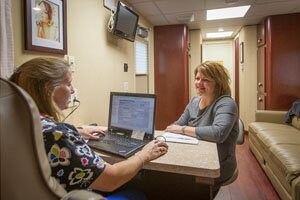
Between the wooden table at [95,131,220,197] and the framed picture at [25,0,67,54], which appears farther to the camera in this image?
the framed picture at [25,0,67,54]

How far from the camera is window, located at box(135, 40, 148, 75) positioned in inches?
148

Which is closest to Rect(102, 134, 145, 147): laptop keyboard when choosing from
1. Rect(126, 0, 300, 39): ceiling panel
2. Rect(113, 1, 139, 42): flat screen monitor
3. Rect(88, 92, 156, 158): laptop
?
Rect(88, 92, 156, 158): laptop

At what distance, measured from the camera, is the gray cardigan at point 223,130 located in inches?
61.4

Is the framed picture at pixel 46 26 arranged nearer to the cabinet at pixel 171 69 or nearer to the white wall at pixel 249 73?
the cabinet at pixel 171 69

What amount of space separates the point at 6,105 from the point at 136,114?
3.69 feet

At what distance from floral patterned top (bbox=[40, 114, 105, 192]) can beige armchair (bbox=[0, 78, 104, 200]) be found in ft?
0.66

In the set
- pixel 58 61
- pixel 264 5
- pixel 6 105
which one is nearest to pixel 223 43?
pixel 264 5

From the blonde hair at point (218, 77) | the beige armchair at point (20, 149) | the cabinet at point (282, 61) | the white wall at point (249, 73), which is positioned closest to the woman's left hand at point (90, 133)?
the blonde hair at point (218, 77)

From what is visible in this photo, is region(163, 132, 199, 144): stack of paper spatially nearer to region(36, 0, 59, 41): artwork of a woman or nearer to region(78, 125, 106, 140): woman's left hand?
region(78, 125, 106, 140): woman's left hand

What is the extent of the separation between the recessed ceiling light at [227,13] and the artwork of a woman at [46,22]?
2.57 metres

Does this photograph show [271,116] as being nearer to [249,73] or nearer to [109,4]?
[249,73]

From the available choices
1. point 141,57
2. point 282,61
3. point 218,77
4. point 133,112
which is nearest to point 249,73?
point 282,61

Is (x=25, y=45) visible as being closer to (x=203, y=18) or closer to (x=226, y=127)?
(x=226, y=127)

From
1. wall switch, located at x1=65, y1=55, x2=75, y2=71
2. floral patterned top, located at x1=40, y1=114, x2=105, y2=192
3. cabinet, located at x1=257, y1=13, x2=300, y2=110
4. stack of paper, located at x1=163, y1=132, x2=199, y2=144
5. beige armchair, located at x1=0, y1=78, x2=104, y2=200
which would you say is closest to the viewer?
beige armchair, located at x1=0, y1=78, x2=104, y2=200
